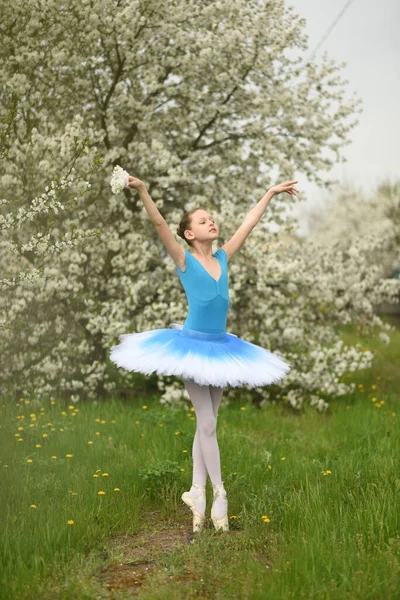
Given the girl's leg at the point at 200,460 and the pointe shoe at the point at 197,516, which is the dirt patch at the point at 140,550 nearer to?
Answer: the pointe shoe at the point at 197,516

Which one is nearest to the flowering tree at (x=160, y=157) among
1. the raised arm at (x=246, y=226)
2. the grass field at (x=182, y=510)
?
the grass field at (x=182, y=510)

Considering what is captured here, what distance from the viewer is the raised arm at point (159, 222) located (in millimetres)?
4500

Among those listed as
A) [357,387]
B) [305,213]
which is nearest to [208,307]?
[357,387]

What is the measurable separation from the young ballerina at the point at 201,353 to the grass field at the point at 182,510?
0.38m

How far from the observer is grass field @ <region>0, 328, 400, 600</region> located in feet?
12.6

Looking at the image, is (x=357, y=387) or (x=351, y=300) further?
(x=357, y=387)

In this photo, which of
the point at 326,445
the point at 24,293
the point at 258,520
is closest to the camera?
the point at 258,520

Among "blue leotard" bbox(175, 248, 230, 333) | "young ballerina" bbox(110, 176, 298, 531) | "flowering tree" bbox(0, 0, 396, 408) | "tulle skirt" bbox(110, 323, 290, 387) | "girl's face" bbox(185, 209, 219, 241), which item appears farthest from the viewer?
"flowering tree" bbox(0, 0, 396, 408)

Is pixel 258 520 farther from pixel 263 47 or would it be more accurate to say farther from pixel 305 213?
pixel 305 213

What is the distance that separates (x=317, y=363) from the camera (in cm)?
904

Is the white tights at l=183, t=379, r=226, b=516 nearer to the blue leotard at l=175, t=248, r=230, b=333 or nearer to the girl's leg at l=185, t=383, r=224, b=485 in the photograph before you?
the girl's leg at l=185, t=383, r=224, b=485

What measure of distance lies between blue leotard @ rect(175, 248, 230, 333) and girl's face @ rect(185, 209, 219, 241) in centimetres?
18

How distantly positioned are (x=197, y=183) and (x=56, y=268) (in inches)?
100

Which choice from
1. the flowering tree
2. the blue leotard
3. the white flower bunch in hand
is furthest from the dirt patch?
the flowering tree
